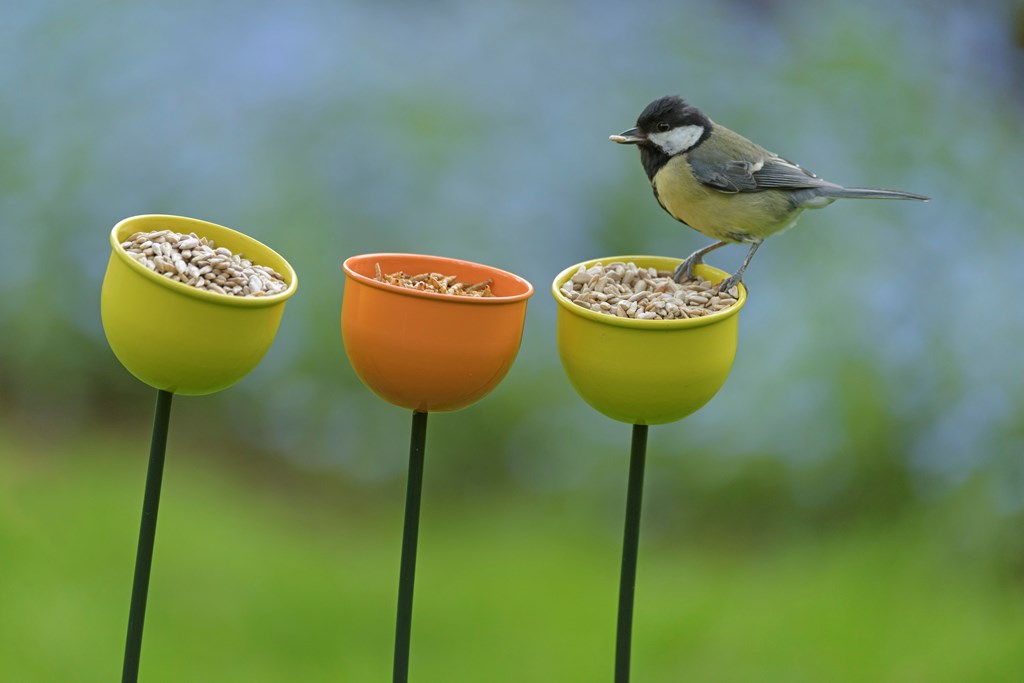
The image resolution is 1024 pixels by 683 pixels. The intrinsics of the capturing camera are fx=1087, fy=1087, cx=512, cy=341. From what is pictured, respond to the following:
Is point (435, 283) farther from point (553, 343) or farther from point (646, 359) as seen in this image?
point (553, 343)

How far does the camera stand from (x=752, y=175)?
2.25m

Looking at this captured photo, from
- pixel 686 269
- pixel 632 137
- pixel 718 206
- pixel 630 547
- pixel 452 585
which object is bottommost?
pixel 452 585

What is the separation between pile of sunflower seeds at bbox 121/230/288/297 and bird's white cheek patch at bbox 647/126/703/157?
84cm

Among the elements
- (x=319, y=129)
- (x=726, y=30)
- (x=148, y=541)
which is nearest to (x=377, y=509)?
(x=319, y=129)

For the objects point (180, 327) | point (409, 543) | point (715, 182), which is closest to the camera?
point (180, 327)

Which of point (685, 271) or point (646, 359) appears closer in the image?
point (646, 359)

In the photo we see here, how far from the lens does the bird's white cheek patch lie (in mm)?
2221

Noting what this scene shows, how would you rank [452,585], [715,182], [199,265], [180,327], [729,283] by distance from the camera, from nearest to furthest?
[180,327], [199,265], [729,283], [715,182], [452,585]

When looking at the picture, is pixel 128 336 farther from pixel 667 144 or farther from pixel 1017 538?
pixel 1017 538

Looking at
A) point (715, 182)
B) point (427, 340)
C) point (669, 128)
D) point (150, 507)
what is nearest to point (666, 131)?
point (669, 128)

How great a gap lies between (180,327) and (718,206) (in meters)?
1.11

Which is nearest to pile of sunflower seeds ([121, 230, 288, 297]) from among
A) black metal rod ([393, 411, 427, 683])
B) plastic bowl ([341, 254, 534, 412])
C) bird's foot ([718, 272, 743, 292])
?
plastic bowl ([341, 254, 534, 412])

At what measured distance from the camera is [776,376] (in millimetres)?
3209

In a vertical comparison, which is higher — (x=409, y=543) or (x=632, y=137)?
(x=632, y=137)
